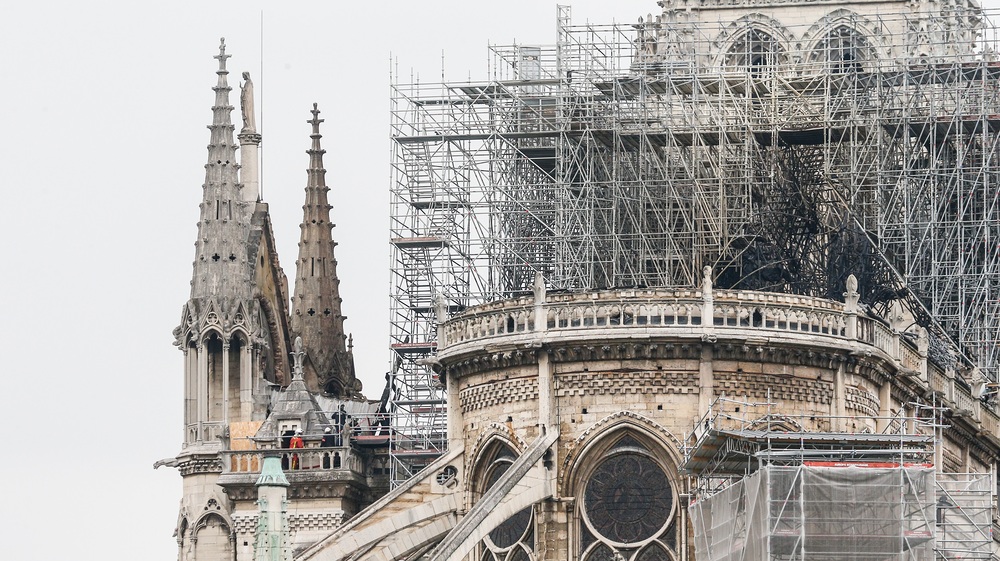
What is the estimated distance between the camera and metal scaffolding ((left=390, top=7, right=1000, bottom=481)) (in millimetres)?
87875

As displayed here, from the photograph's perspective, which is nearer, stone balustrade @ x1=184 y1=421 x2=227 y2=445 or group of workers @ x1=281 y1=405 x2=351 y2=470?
group of workers @ x1=281 y1=405 x2=351 y2=470

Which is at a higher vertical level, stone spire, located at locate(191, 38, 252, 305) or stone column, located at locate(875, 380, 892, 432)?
stone spire, located at locate(191, 38, 252, 305)

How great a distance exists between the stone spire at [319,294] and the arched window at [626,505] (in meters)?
31.7

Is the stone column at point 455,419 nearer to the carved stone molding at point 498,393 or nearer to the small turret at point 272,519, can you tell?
the carved stone molding at point 498,393

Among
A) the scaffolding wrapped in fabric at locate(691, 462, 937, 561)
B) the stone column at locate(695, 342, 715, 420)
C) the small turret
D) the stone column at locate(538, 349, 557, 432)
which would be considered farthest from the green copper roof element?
the scaffolding wrapped in fabric at locate(691, 462, 937, 561)

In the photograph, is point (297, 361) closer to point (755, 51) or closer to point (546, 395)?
point (755, 51)

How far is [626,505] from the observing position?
73.0 metres

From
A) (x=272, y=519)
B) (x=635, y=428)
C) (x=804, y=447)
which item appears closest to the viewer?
(x=804, y=447)

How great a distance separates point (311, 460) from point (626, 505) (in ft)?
56.8

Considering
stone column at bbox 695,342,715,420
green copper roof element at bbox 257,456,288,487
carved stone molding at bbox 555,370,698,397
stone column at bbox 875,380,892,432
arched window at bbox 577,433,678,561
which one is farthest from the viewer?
stone column at bbox 875,380,892,432

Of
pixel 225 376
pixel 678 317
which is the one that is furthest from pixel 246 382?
pixel 678 317

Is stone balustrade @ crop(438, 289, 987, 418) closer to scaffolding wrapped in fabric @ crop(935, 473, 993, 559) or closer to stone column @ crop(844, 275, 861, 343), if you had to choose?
stone column @ crop(844, 275, 861, 343)

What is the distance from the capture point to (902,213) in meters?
89.1

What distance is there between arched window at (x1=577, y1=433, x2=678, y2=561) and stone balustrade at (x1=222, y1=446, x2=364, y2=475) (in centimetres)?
1619
